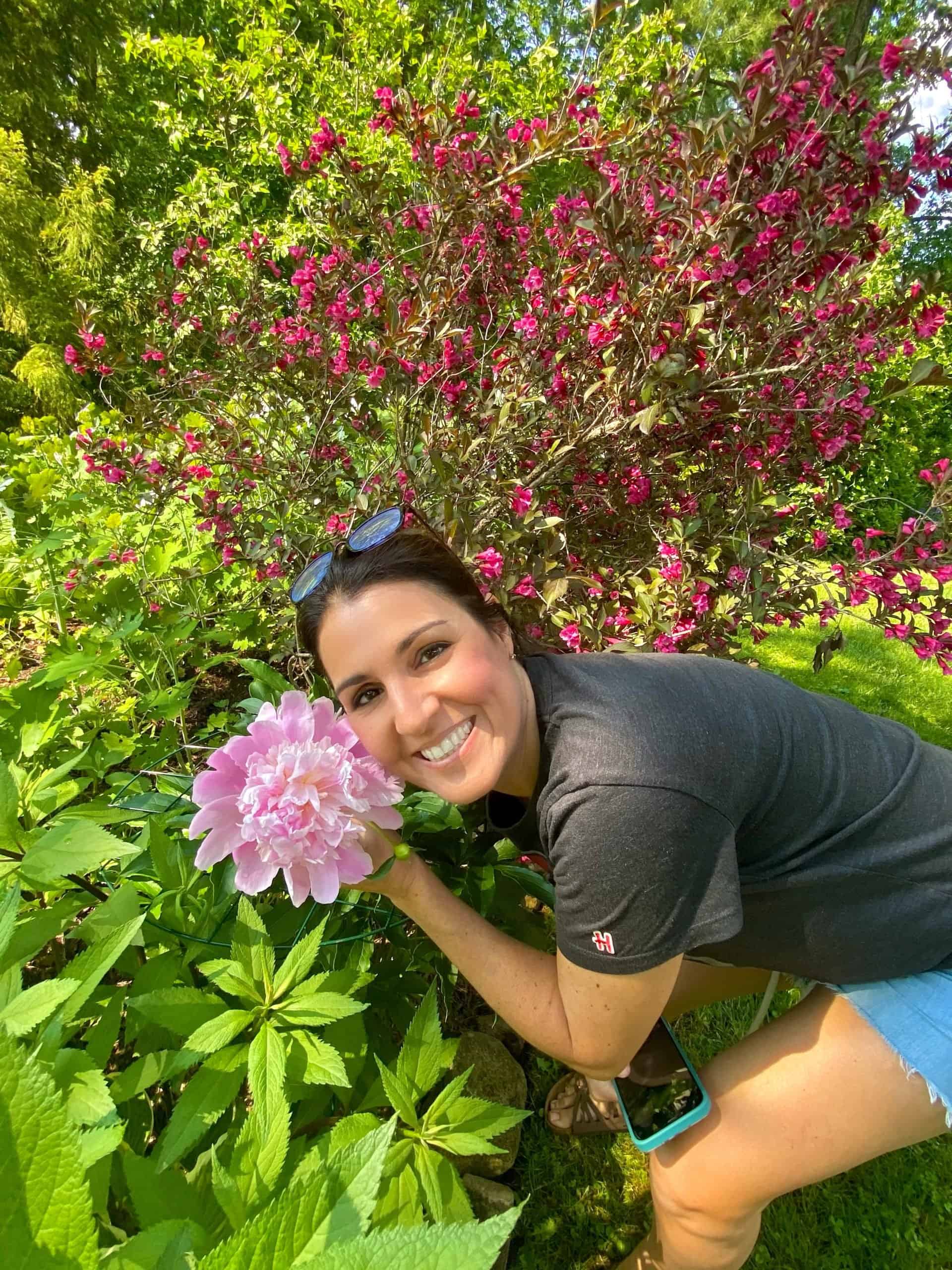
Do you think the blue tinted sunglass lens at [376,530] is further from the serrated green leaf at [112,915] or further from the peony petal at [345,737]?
the serrated green leaf at [112,915]

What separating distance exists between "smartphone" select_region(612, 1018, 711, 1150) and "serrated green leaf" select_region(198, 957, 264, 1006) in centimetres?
78

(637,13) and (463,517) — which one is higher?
(637,13)

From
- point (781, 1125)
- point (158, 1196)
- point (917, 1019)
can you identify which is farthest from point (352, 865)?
point (917, 1019)

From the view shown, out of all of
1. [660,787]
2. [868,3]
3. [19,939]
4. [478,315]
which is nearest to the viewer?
[660,787]

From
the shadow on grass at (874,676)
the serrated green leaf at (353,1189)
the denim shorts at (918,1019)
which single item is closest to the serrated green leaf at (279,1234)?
the serrated green leaf at (353,1189)

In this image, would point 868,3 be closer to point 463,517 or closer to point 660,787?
point 463,517

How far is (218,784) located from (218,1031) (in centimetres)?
43

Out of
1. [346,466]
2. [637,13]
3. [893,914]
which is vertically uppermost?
[637,13]

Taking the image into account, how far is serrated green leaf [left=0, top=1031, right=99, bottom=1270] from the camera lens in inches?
15.2

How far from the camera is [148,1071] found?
1131 millimetres

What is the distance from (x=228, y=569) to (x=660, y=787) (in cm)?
235

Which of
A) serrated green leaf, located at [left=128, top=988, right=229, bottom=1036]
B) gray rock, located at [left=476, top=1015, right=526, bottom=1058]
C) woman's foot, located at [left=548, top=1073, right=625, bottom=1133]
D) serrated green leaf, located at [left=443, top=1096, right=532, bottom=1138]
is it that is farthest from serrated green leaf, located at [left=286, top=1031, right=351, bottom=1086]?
gray rock, located at [left=476, top=1015, right=526, bottom=1058]

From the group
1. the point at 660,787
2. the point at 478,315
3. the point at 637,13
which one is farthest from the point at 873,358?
the point at 637,13

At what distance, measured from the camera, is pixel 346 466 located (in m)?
2.92
